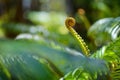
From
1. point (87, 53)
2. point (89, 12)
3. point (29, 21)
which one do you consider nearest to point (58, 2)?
point (29, 21)

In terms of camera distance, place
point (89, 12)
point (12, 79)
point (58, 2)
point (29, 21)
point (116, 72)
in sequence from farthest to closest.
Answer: point (58, 2)
point (29, 21)
point (89, 12)
point (116, 72)
point (12, 79)

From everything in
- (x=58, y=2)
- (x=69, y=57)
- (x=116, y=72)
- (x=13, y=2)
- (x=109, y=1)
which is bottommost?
(x=58, y=2)

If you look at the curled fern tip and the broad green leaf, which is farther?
the curled fern tip

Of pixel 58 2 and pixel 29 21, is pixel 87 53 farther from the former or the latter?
pixel 58 2

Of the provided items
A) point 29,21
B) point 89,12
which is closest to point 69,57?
point 89,12

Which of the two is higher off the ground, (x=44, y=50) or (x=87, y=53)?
(x=44, y=50)

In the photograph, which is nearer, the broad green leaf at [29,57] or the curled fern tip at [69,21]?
the broad green leaf at [29,57]

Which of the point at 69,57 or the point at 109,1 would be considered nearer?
the point at 69,57

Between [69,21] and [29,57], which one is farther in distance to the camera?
[69,21]

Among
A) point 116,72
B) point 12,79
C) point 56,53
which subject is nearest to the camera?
point 56,53
